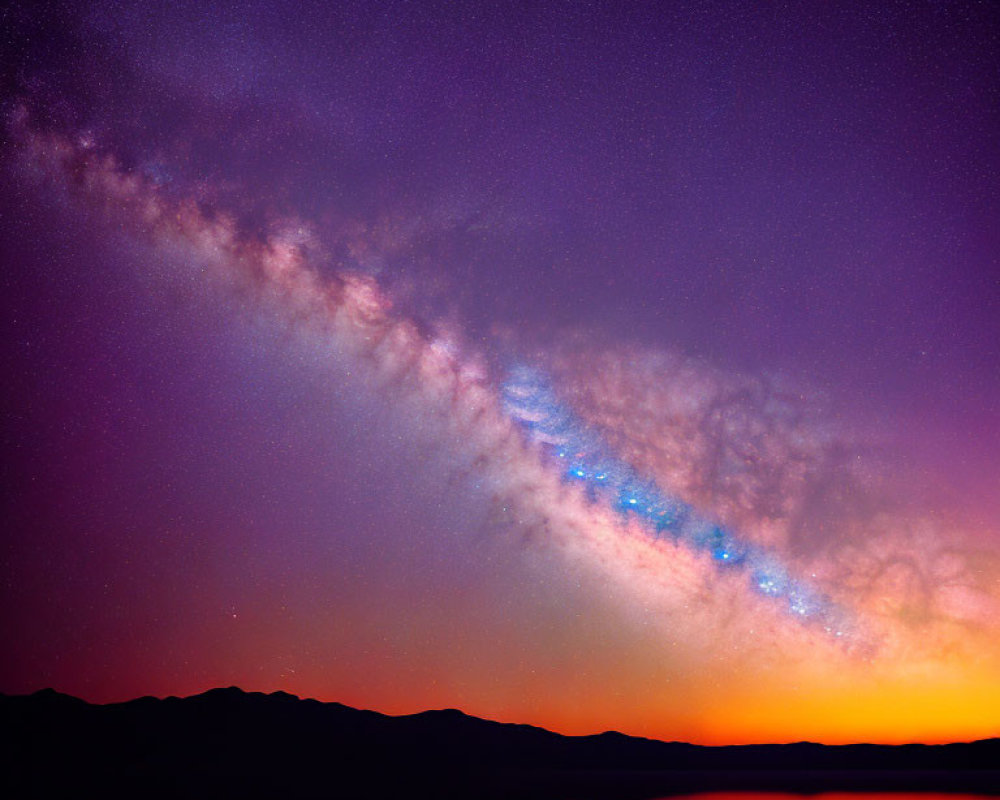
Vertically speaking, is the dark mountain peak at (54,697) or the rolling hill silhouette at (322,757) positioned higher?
the dark mountain peak at (54,697)

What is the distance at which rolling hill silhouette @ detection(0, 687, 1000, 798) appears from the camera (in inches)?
1464

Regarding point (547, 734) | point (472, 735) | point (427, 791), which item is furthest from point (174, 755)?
point (547, 734)

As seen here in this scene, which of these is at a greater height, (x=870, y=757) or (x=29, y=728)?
(x=29, y=728)

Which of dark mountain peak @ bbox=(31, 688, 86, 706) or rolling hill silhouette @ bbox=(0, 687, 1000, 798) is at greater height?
dark mountain peak @ bbox=(31, 688, 86, 706)

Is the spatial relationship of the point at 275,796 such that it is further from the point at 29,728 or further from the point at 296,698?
the point at 296,698

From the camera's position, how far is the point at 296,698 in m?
80.9

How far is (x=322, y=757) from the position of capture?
201 feet

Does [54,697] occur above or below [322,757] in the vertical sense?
above

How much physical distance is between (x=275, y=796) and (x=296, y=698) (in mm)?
54626

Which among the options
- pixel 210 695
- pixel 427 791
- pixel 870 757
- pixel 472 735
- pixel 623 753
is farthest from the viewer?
pixel 870 757

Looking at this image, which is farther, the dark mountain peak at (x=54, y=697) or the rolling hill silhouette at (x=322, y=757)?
the dark mountain peak at (x=54, y=697)

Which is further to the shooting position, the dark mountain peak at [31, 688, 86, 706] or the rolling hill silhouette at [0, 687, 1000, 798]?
the dark mountain peak at [31, 688, 86, 706]

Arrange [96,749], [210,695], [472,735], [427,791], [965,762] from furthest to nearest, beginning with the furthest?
[965,762] < [472,735] < [210,695] < [96,749] < [427,791]

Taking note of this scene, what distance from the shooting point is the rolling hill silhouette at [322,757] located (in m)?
37.2
